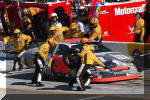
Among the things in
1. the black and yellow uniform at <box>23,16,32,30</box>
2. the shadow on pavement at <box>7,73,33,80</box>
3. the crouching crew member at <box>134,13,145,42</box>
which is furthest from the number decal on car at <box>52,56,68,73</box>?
the black and yellow uniform at <box>23,16,32,30</box>

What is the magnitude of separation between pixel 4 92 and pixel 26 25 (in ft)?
Answer: 31.9

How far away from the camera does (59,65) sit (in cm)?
1556

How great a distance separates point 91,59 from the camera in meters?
13.6

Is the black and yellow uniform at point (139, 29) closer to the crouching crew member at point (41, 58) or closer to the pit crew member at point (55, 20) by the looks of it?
the pit crew member at point (55, 20)

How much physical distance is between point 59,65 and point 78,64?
175cm

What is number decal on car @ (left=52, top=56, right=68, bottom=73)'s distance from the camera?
15383mm

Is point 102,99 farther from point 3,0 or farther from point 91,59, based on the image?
point 3,0

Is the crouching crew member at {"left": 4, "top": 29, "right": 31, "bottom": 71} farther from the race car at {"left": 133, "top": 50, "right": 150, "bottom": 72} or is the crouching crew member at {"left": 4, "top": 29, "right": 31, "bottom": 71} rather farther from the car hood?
the race car at {"left": 133, "top": 50, "right": 150, "bottom": 72}

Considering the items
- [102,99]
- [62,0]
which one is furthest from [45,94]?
[62,0]

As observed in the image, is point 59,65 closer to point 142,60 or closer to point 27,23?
point 142,60

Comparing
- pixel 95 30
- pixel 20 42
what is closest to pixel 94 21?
pixel 95 30

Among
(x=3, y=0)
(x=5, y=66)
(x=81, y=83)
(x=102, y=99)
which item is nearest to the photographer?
(x=102, y=99)

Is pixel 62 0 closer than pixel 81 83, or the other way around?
→ pixel 81 83

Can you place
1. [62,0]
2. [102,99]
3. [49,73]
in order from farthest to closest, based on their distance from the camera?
1. [62,0]
2. [49,73]
3. [102,99]
